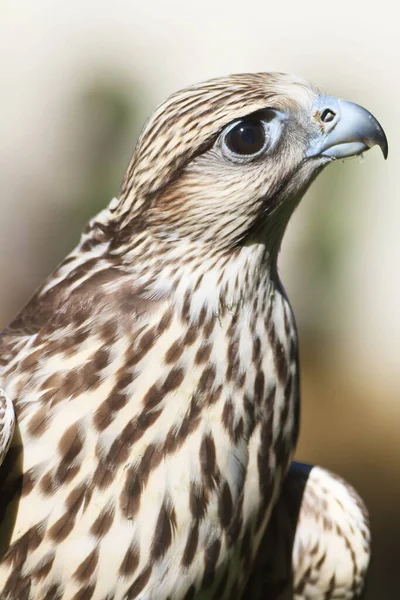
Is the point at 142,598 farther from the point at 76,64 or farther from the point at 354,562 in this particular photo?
the point at 76,64

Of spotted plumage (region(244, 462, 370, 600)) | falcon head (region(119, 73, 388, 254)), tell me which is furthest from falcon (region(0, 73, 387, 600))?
spotted plumage (region(244, 462, 370, 600))

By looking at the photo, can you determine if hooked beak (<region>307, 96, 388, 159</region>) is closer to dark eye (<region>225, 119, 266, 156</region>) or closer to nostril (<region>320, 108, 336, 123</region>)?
nostril (<region>320, 108, 336, 123</region>)

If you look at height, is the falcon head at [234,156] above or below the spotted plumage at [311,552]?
above

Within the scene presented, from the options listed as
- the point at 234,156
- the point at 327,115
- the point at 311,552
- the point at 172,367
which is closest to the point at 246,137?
the point at 234,156

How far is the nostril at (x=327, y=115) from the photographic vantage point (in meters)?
2.55

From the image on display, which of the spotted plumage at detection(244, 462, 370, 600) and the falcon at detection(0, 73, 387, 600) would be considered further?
the spotted plumage at detection(244, 462, 370, 600)

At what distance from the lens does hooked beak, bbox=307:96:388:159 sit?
2.53 m

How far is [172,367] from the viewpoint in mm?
2443

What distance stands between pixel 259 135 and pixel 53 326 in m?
0.65

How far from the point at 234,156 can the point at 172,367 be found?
1.68ft

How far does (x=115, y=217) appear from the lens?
2.62 m

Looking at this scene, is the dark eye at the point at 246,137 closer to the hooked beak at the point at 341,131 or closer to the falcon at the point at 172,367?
the falcon at the point at 172,367

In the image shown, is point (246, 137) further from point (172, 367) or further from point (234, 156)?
point (172, 367)

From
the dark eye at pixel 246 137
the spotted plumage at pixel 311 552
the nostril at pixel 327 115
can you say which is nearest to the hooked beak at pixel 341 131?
the nostril at pixel 327 115
